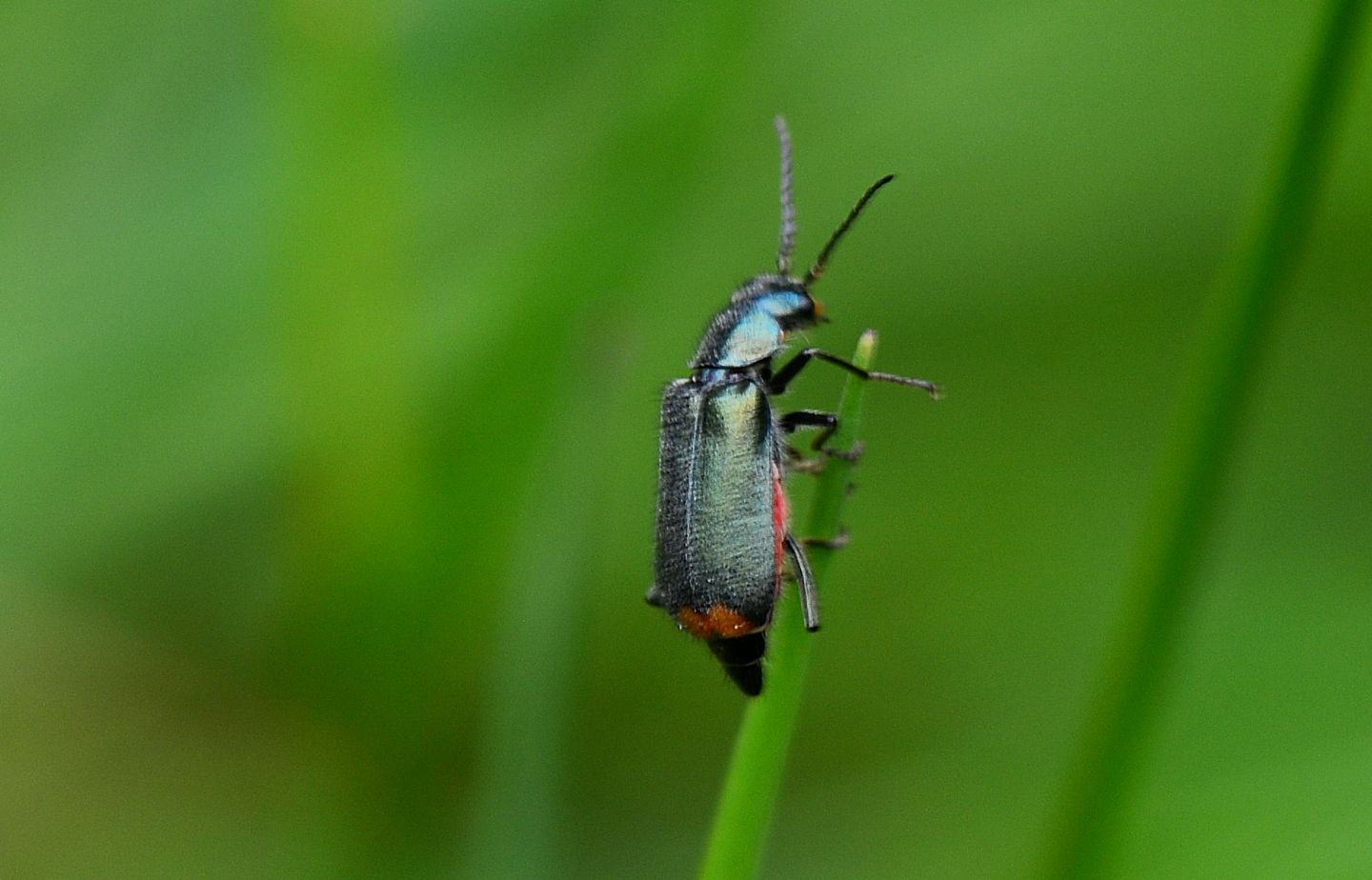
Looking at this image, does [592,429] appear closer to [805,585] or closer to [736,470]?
[736,470]

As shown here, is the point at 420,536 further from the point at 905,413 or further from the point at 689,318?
the point at 905,413

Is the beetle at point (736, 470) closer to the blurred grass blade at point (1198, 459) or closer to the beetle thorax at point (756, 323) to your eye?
the beetle thorax at point (756, 323)

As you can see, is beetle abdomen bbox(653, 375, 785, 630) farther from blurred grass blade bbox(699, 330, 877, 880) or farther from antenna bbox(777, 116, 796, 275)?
blurred grass blade bbox(699, 330, 877, 880)

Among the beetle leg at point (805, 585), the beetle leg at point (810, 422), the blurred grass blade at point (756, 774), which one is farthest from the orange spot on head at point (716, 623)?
the blurred grass blade at point (756, 774)

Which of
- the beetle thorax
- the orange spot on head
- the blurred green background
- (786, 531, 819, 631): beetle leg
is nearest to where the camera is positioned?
(786, 531, 819, 631): beetle leg

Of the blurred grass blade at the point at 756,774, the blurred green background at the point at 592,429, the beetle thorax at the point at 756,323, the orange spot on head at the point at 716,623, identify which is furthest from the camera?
the beetle thorax at the point at 756,323

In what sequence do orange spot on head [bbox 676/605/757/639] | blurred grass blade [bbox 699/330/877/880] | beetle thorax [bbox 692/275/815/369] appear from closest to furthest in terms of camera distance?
blurred grass blade [bbox 699/330/877/880] < orange spot on head [bbox 676/605/757/639] < beetle thorax [bbox 692/275/815/369]

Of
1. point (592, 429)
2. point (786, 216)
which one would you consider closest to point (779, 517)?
point (592, 429)

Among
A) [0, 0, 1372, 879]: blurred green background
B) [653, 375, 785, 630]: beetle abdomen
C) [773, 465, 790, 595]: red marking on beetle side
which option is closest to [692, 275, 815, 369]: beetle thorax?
[653, 375, 785, 630]: beetle abdomen
